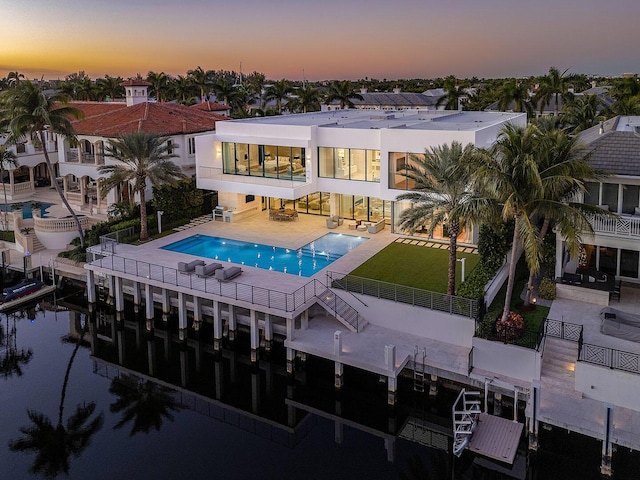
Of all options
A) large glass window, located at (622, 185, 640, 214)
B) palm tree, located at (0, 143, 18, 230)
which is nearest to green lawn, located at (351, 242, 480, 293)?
large glass window, located at (622, 185, 640, 214)

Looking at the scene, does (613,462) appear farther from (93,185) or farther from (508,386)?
Answer: (93,185)

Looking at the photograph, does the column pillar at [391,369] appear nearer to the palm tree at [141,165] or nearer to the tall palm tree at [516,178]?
the tall palm tree at [516,178]

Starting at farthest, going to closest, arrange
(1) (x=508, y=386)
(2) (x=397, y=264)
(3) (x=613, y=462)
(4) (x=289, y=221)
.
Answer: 1. (4) (x=289, y=221)
2. (2) (x=397, y=264)
3. (1) (x=508, y=386)
4. (3) (x=613, y=462)

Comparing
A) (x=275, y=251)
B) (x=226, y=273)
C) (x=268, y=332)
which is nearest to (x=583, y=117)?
(x=275, y=251)

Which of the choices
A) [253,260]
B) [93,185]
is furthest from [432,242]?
[93,185]

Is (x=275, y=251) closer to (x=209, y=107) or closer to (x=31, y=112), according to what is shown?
(x=31, y=112)

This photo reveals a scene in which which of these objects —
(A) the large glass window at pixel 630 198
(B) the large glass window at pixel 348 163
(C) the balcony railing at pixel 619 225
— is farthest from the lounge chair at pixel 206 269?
(A) the large glass window at pixel 630 198
